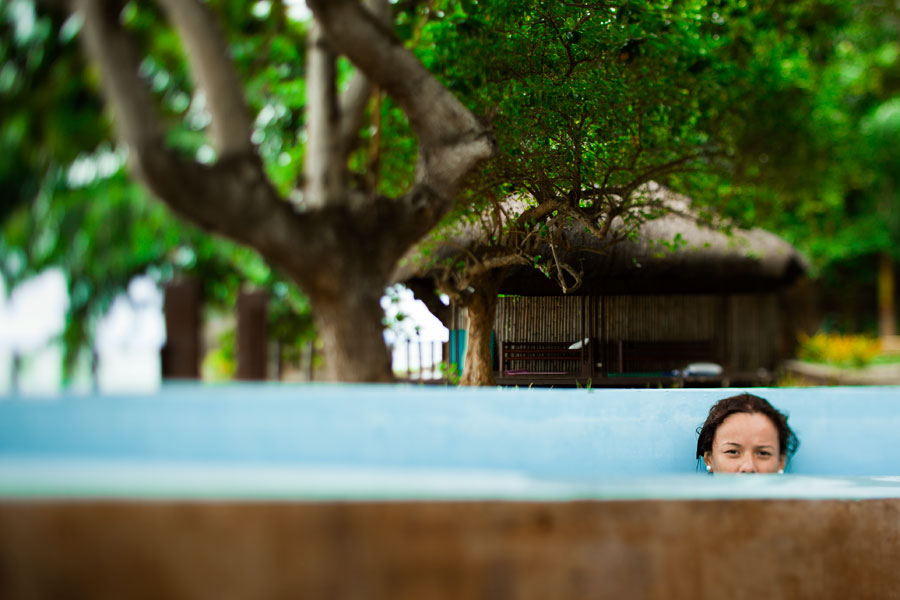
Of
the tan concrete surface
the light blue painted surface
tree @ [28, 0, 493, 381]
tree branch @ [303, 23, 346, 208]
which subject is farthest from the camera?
tree branch @ [303, 23, 346, 208]

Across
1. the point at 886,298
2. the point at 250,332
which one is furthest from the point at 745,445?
the point at 886,298

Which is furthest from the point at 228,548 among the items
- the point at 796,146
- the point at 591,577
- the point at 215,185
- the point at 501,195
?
the point at 796,146

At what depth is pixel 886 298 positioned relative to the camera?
13.3 meters

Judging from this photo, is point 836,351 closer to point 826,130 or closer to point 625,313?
point 826,130

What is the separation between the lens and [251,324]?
4.09 meters

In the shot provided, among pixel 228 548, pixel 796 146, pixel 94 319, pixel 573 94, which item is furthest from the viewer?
pixel 94 319

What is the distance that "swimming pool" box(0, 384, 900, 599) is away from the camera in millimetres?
1095

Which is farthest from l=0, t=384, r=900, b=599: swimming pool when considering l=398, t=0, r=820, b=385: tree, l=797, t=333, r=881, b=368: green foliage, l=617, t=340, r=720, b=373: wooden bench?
l=797, t=333, r=881, b=368: green foliage

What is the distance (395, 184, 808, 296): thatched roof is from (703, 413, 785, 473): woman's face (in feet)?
1.60

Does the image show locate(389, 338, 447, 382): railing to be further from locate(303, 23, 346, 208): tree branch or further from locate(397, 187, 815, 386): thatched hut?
locate(303, 23, 346, 208): tree branch

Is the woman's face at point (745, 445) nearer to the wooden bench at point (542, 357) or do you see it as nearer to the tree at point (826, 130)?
the wooden bench at point (542, 357)

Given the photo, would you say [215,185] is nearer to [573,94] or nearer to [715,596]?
[573,94]

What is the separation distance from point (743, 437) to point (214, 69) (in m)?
3.52

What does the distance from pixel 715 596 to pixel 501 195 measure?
45.0 inches
